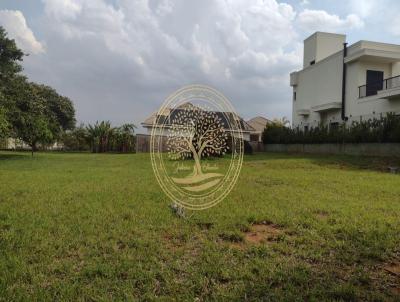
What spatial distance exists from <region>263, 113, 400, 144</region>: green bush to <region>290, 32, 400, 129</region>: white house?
6.19 feet

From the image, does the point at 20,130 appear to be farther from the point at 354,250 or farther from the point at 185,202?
the point at 354,250

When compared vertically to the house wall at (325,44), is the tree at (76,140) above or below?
below

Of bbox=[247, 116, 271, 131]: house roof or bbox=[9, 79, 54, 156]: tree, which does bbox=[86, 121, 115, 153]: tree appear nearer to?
bbox=[9, 79, 54, 156]: tree

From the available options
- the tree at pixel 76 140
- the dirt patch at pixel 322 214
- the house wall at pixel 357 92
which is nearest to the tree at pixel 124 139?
the tree at pixel 76 140

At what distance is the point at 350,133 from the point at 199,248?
16975 mm

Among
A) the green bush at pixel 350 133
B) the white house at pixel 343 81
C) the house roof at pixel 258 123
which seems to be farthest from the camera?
the house roof at pixel 258 123

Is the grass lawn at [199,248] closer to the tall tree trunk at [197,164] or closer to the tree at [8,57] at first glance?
the tall tree trunk at [197,164]

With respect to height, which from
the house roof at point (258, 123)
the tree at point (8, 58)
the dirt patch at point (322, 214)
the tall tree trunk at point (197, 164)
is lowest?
the dirt patch at point (322, 214)

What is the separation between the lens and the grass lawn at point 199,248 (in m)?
2.66

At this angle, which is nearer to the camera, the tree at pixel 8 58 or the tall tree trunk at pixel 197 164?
the tall tree trunk at pixel 197 164

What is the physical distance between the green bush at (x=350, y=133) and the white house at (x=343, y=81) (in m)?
1.89

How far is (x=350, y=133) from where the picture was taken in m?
18.3

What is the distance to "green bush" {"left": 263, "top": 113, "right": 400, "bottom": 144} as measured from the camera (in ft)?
52.3

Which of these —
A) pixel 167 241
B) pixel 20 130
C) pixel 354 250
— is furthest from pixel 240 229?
pixel 20 130
